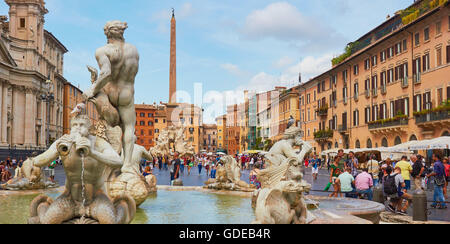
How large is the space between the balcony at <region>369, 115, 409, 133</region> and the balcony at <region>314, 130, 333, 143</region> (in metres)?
9.61

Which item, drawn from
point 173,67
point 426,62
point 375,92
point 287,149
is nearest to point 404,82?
point 426,62

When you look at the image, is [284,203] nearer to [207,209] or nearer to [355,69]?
[207,209]

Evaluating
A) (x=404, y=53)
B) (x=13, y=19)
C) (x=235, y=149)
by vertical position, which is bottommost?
(x=235, y=149)

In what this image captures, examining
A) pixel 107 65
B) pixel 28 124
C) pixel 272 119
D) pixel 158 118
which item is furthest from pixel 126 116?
pixel 158 118

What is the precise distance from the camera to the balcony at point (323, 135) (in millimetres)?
48594

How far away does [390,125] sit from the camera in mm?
35000

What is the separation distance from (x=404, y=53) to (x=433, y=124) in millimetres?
7274

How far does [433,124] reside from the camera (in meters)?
28.9

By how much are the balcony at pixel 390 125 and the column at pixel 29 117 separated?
35.3m

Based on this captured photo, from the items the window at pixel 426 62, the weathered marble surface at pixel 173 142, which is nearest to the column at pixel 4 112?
the weathered marble surface at pixel 173 142

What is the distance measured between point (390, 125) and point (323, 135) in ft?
50.5

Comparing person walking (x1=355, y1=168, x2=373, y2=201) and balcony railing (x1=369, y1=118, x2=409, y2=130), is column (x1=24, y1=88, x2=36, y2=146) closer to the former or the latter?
balcony railing (x1=369, y1=118, x2=409, y2=130)
